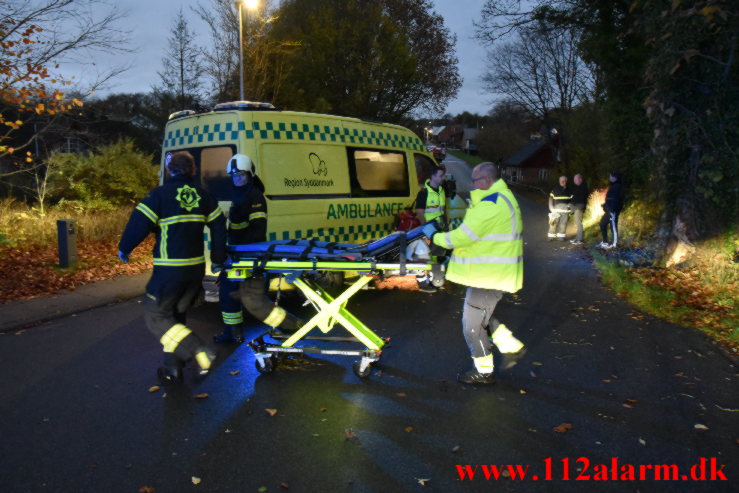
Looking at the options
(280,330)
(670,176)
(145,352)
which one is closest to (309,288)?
A: (280,330)

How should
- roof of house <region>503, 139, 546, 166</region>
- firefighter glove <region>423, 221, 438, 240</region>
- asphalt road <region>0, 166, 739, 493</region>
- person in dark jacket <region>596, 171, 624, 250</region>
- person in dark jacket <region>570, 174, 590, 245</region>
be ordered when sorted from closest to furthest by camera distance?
asphalt road <region>0, 166, 739, 493</region> → firefighter glove <region>423, 221, 438, 240</region> → person in dark jacket <region>596, 171, 624, 250</region> → person in dark jacket <region>570, 174, 590, 245</region> → roof of house <region>503, 139, 546, 166</region>

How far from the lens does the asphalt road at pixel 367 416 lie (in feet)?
10.9

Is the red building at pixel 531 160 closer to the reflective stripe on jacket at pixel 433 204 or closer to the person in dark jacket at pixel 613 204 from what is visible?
the person in dark jacket at pixel 613 204

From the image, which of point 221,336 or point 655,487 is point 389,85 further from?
point 655,487

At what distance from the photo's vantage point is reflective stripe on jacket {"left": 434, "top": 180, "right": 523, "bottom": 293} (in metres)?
4.29

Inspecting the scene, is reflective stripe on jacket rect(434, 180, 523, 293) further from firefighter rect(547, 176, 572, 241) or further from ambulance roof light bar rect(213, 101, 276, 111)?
firefighter rect(547, 176, 572, 241)

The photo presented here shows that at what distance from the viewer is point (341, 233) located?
7789 millimetres

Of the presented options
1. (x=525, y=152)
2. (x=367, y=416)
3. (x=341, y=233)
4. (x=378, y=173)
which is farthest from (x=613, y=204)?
(x=525, y=152)

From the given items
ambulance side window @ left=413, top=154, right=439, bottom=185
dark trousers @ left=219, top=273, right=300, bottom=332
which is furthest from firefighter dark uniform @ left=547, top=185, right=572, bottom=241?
dark trousers @ left=219, top=273, right=300, bottom=332

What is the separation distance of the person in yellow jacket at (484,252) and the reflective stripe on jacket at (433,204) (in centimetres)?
379

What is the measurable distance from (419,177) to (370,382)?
557cm

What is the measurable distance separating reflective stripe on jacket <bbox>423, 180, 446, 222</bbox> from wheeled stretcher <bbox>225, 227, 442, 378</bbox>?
3.71 meters

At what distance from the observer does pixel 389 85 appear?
101ft

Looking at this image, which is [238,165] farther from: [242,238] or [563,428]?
[563,428]
